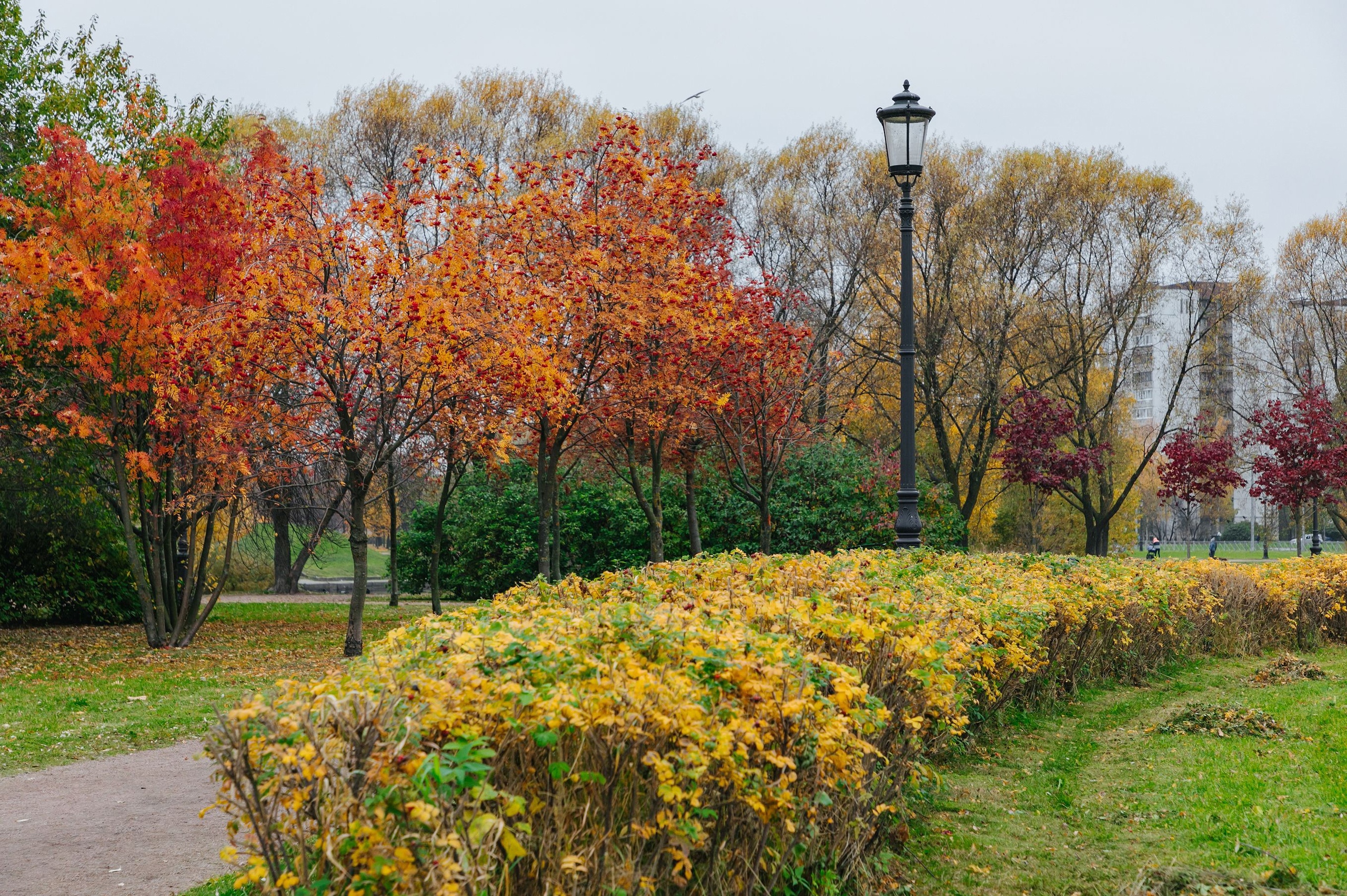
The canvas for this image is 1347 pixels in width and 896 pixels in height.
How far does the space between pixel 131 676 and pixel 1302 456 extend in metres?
23.6

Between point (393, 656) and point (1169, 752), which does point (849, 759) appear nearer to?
point (393, 656)

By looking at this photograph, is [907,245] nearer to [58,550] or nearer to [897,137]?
[897,137]

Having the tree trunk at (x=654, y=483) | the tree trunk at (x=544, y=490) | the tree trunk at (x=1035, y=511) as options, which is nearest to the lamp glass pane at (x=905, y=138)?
the tree trunk at (x=544, y=490)

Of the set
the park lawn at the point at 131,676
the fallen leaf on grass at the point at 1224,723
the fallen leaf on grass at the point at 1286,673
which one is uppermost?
the fallen leaf on grass at the point at 1224,723

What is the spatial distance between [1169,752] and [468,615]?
16.5 feet

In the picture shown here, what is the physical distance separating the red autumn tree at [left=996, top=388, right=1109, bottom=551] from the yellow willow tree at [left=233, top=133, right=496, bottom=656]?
48.8 feet

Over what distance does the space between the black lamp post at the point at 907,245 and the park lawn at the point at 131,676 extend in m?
6.15

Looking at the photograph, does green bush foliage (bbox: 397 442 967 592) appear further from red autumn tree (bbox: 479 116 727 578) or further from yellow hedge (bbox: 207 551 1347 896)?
yellow hedge (bbox: 207 551 1347 896)

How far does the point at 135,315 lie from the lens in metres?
12.3

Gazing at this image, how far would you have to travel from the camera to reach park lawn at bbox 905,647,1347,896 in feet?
15.4

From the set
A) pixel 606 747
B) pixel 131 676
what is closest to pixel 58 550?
pixel 131 676

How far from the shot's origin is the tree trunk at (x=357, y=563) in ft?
40.6

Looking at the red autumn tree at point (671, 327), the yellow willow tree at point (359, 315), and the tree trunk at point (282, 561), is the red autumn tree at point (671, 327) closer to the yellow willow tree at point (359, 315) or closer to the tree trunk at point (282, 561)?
the yellow willow tree at point (359, 315)

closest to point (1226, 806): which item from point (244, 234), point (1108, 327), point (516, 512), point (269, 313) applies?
point (269, 313)
